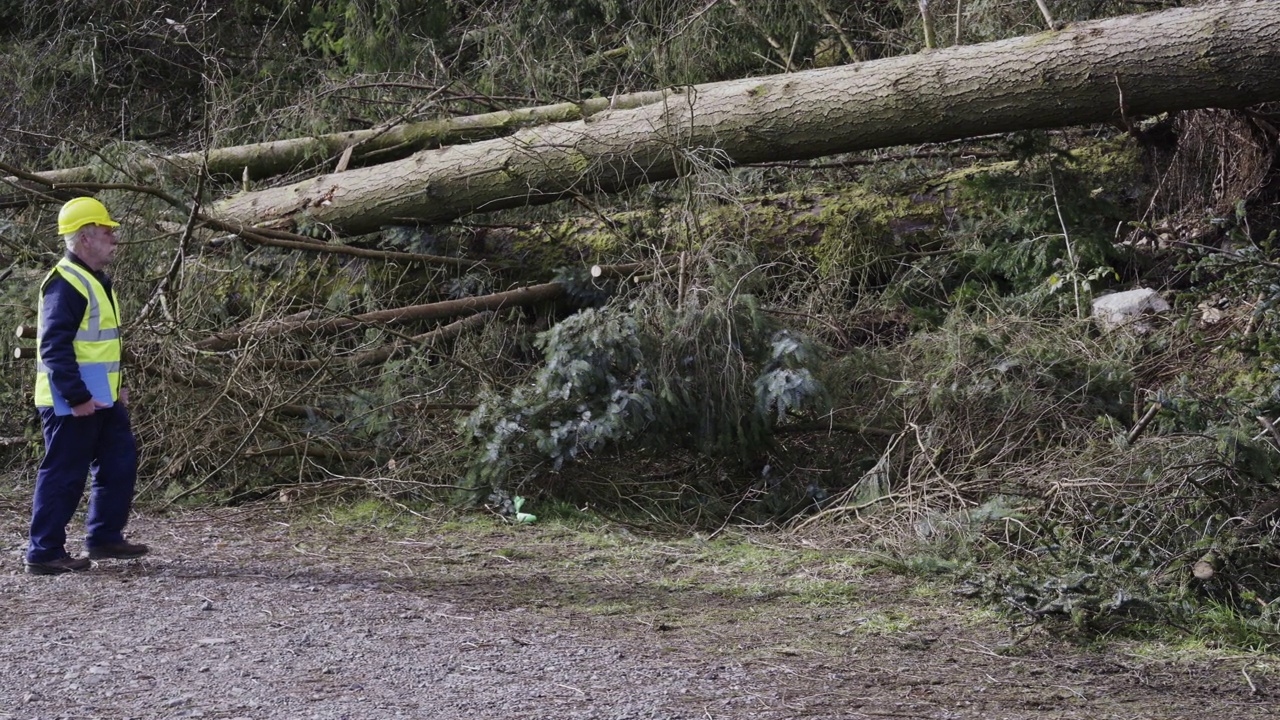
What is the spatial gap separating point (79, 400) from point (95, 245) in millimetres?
703

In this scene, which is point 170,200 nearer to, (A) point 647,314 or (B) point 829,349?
(A) point 647,314

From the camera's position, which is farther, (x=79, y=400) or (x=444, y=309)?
(x=444, y=309)

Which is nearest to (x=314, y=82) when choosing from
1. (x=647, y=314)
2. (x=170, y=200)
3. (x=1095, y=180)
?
(x=170, y=200)

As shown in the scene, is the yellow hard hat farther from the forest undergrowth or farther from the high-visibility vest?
the forest undergrowth

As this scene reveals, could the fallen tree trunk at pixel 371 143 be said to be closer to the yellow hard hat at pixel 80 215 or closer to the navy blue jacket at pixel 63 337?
the yellow hard hat at pixel 80 215

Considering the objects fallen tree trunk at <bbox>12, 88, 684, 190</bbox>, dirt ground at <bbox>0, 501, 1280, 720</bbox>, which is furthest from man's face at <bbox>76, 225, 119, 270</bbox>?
fallen tree trunk at <bbox>12, 88, 684, 190</bbox>

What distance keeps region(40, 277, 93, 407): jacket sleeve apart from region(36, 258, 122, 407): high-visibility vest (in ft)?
0.10

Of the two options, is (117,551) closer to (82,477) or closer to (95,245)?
(82,477)

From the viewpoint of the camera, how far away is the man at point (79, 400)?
17.1 feet

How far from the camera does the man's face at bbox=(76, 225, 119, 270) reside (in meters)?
5.38

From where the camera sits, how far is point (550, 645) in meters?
4.26

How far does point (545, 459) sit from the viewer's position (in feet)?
22.0

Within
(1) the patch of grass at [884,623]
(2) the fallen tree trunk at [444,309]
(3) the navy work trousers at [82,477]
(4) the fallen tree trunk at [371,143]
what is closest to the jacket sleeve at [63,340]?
(3) the navy work trousers at [82,477]

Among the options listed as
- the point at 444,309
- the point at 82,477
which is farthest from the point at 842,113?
the point at 82,477
